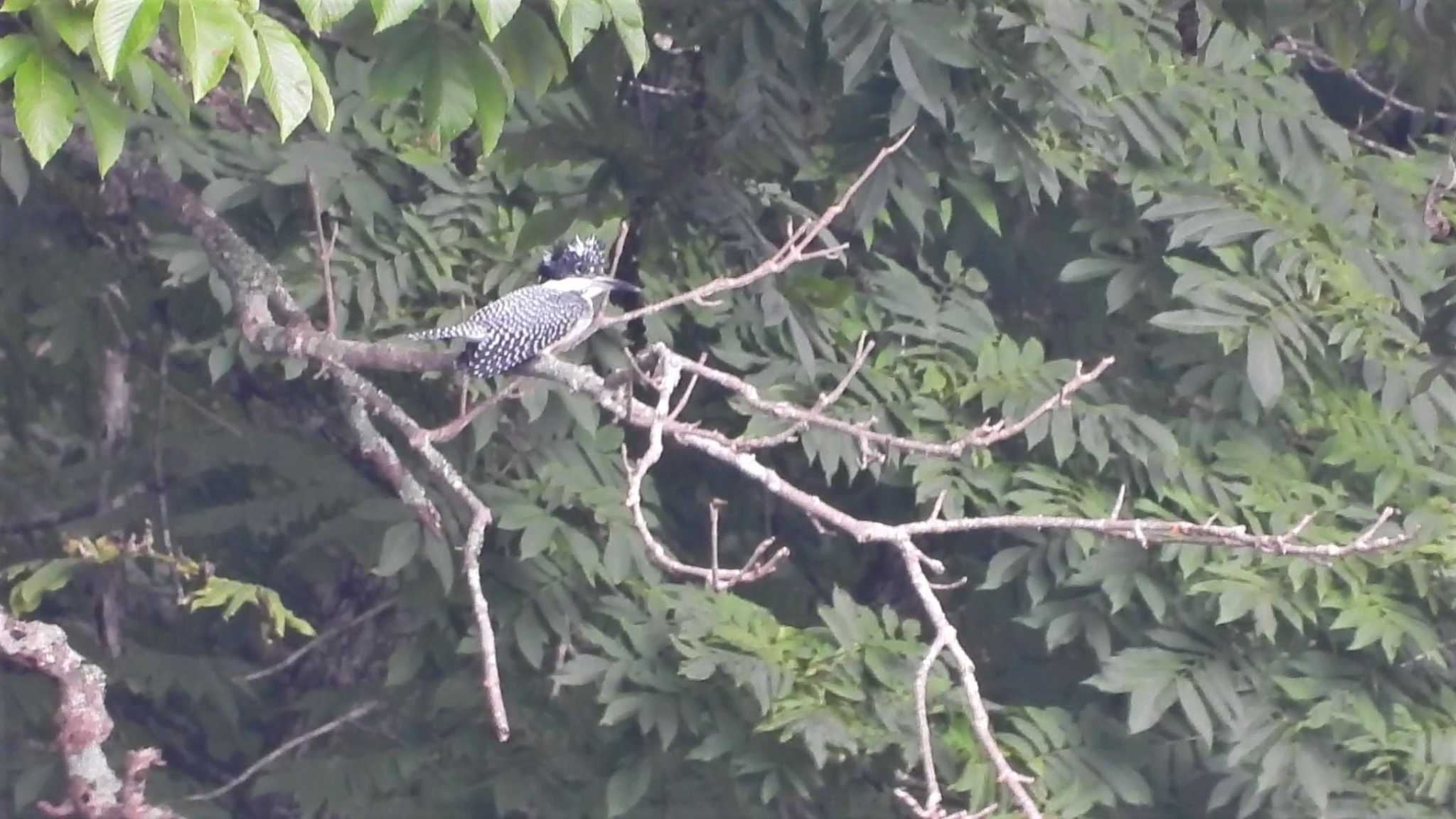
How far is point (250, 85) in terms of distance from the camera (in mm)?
1390

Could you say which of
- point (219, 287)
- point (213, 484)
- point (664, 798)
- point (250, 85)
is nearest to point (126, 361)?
point (213, 484)

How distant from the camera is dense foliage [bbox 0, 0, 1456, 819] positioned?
8.45ft

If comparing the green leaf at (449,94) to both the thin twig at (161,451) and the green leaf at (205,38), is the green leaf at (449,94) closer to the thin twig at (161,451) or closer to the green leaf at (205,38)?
the green leaf at (205,38)

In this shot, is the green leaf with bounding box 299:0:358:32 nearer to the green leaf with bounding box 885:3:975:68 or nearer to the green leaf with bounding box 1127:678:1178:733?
the green leaf with bounding box 885:3:975:68

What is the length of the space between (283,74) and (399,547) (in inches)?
47.7

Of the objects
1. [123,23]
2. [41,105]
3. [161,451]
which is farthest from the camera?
[161,451]

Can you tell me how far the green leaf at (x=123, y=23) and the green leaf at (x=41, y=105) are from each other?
0.85 ft

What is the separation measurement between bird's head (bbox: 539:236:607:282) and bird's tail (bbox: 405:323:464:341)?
17 cm

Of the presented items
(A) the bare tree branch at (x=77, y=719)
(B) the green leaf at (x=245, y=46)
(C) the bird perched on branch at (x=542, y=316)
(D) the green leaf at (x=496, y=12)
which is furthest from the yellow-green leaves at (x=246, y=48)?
(A) the bare tree branch at (x=77, y=719)

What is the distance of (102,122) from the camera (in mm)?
1664

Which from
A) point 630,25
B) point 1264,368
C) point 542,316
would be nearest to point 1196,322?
point 1264,368

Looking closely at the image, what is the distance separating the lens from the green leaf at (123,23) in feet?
4.27

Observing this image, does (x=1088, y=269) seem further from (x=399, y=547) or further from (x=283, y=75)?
(x=283, y=75)

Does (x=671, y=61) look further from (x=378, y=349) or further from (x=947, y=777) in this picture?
(x=947, y=777)
